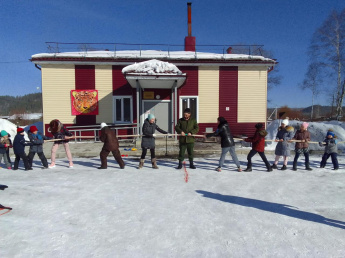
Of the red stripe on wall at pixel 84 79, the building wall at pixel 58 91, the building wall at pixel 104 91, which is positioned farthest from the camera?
the building wall at pixel 104 91

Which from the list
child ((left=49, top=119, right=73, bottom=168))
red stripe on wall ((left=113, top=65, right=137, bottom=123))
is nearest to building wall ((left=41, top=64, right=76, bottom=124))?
red stripe on wall ((left=113, top=65, right=137, bottom=123))

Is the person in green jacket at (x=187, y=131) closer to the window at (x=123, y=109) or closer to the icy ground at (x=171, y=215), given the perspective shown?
the icy ground at (x=171, y=215)

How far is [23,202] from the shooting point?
3768mm

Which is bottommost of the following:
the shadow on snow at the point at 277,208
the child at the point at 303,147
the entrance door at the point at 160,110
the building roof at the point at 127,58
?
the shadow on snow at the point at 277,208

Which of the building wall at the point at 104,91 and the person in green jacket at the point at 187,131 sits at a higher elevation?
the building wall at the point at 104,91

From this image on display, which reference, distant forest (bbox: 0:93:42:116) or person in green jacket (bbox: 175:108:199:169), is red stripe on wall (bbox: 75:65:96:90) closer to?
person in green jacket (bbox: 175:108:199:169)

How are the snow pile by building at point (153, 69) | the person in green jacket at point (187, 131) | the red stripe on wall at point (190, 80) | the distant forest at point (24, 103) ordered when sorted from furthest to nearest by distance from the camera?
the distant forest at point (24, 103)
the red stripe on wall at point (190, 80)
the snow pile by building at point (153, 69)
the person in green jacket at point (187, 131)

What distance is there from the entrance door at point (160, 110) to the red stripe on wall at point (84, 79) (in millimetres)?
3332

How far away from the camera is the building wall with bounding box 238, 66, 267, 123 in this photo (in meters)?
12.7

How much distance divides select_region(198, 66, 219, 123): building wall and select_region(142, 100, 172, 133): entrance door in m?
2.09

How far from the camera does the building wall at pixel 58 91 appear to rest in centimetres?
1181

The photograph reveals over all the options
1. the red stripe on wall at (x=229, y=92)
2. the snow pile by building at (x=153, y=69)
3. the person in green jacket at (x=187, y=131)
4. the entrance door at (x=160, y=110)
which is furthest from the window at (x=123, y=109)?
the person in green jacket at (x=187, y=131)

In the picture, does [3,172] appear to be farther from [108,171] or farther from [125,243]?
[125,243]

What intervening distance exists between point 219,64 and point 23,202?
38.0 ft
